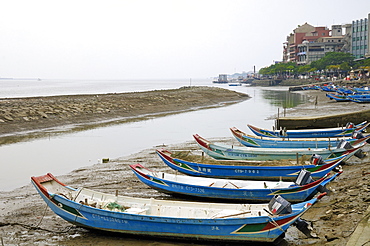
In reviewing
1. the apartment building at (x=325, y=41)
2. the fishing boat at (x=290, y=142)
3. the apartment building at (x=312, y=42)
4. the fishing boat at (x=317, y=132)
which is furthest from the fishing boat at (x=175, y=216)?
the apartment building at (x=312, y=42)

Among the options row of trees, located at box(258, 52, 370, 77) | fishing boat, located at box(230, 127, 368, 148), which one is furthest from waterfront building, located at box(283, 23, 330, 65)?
fishing boat, located at box(230, 127, 368, 148)

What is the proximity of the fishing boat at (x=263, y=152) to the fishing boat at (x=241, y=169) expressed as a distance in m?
0.86

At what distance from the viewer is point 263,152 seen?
17625 millimetres

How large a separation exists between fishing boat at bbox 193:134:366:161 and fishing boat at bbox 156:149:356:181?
0.86 m

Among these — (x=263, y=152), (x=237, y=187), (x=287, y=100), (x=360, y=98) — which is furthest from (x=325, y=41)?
(x=237, y=187)

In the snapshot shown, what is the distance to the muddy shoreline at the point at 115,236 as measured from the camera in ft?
33.8

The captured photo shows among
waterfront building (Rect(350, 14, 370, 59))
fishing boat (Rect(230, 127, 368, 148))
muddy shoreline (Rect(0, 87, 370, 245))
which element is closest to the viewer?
muddy shoreline (Rect(0, 87, 370, 245))

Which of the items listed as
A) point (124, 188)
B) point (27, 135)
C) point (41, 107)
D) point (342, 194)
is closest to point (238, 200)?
point (342, 194)

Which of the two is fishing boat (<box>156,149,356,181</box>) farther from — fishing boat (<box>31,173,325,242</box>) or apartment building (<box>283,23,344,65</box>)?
apartment building (<box>283,23,344,65</box>)

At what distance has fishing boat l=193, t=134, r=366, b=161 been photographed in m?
16.8

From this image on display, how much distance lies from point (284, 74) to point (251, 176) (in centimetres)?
13576

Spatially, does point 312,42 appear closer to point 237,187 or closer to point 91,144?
point 91,144

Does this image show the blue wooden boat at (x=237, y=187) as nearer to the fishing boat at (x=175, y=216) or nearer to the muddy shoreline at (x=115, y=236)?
the muddy shoreline at (x=115, y=236)

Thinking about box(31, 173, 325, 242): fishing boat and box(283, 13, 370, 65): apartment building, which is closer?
box(31, 173, 325, 242): fishing boat
